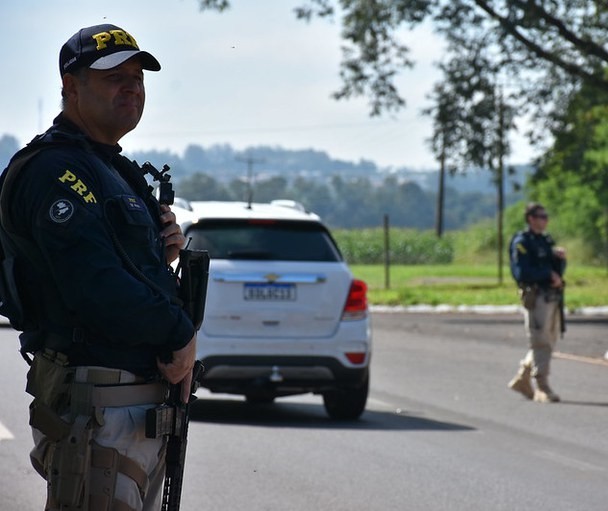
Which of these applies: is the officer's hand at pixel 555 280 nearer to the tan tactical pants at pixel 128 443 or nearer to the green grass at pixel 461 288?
the tan tactical pants at pixel 128 443

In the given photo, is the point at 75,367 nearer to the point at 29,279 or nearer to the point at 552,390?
the point at 29,279

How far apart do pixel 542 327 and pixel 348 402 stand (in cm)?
290

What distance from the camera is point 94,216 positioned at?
387 centimetres

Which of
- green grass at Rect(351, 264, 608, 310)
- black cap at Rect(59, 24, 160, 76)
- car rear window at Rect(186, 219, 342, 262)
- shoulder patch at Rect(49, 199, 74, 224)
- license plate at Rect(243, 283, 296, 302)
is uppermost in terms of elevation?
black cap at Rect(59, 24, 160, 76)

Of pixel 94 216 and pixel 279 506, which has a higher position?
pixel 94 216

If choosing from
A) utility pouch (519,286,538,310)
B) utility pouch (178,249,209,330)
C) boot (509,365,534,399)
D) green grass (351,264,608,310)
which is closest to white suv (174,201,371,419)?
boot (509,365,534,399)

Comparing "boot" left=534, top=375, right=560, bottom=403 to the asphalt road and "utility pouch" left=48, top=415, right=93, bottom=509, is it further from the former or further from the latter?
"utility pouch" left=48, top=415, right=93, bottom=509

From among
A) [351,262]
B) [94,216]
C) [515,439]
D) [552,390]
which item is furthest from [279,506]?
[351,262]

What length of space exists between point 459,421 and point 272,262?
203cm

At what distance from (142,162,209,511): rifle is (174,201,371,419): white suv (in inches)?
276

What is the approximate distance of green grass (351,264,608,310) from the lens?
33156mm

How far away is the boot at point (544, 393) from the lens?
13.6 m

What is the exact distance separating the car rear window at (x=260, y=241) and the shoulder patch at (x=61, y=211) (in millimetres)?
7615

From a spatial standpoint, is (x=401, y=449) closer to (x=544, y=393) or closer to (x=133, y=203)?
(x=544, y=393)
